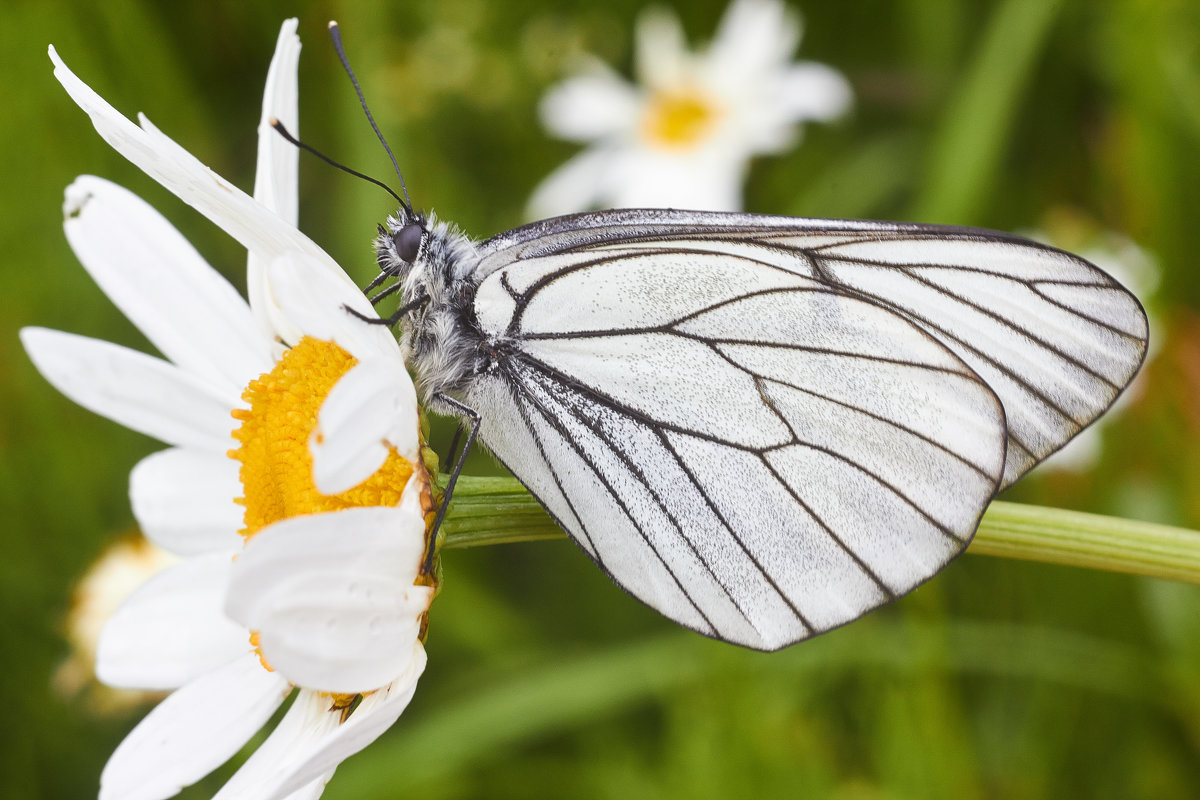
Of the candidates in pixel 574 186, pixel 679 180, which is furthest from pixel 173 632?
pixel 679 180

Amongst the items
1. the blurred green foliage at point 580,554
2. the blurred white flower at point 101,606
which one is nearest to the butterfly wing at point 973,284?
the blurred green foliage at point 580,554

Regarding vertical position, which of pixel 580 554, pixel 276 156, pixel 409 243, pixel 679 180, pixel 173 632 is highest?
pixel 276 156

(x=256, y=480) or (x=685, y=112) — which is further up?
(x=256, y=480)

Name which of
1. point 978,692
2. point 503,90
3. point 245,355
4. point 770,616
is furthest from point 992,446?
point 503,90

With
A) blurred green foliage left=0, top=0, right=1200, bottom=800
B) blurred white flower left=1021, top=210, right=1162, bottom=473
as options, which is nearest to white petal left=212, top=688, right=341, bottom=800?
blurred green foliage left=0, top=0, right=1200, bottom=800

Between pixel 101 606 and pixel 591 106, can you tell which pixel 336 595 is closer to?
pixel 101 606

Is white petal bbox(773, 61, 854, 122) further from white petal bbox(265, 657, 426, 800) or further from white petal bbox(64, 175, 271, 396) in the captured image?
white petal bbox(265, 657, 426, 800)

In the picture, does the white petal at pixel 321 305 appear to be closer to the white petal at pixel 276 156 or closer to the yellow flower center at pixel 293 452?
the yellow flower center at pixel 293 452
